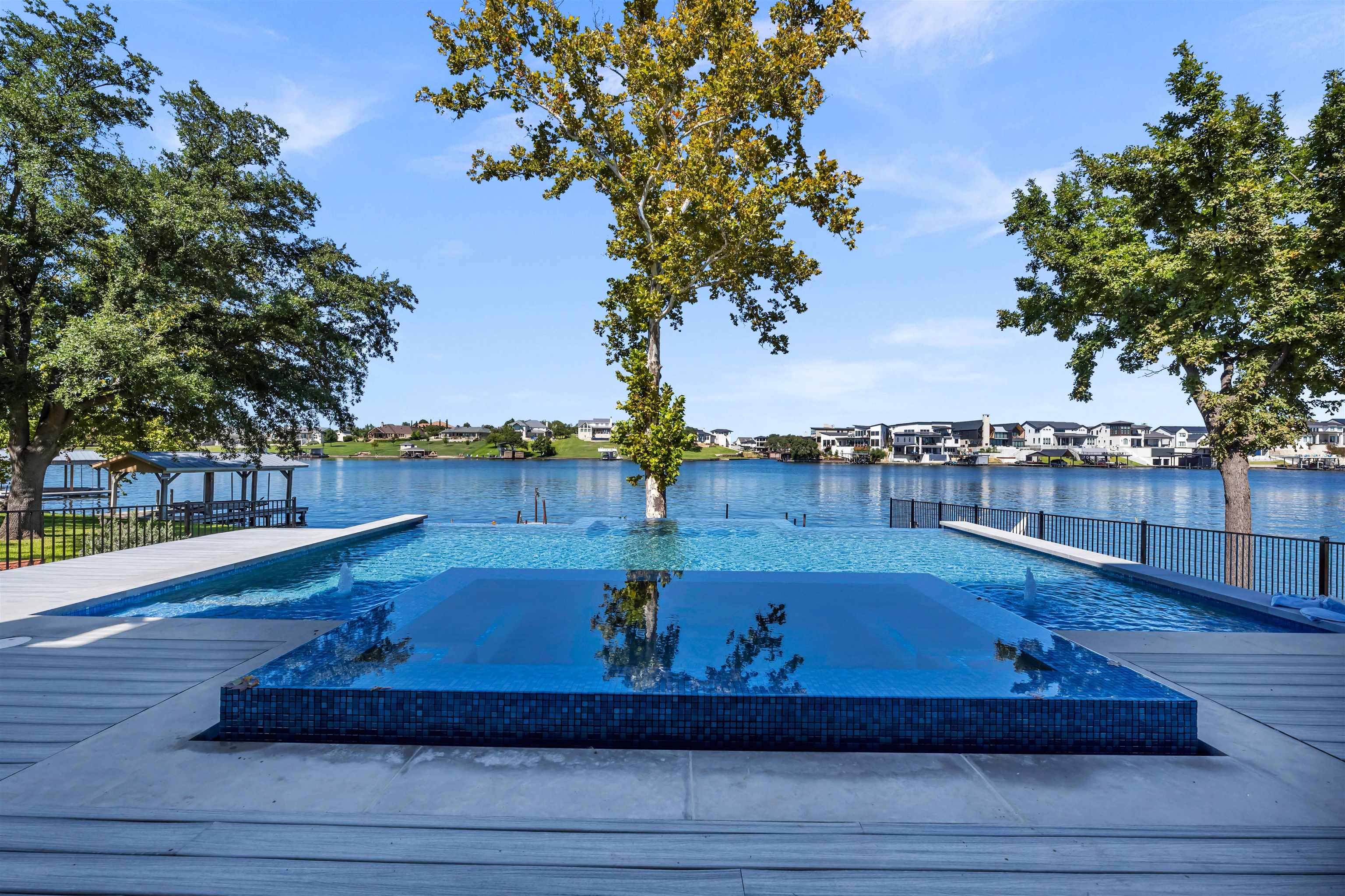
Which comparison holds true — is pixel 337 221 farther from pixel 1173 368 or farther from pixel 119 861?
pixel 1173 368

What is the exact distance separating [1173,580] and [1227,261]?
335 inches

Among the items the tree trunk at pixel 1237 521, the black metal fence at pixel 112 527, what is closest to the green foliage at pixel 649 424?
the black metal fence at pixel 112 527

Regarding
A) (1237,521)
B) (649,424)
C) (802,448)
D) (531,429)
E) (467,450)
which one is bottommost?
(1237,521)

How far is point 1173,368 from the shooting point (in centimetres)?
1576

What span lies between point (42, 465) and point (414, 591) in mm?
17623

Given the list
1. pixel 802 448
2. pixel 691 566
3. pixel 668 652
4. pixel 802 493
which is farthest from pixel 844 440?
pixel 668 652

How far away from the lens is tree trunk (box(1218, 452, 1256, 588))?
1407cm

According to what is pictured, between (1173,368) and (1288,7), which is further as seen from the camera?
(1173,368)

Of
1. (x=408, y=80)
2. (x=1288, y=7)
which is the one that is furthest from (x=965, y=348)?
(x=408, y=80)

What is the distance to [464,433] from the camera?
168 meters

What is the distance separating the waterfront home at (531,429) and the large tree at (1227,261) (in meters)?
146

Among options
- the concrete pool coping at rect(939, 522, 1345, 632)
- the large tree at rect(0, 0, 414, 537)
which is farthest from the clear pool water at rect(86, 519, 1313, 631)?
the large tree at rect(0, 0, 414, 537)

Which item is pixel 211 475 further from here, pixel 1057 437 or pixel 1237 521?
pixel 1057 437

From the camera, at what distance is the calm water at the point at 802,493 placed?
138 ft
